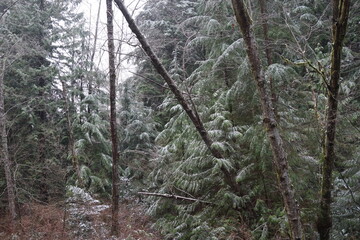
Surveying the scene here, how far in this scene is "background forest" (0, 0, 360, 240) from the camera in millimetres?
4797

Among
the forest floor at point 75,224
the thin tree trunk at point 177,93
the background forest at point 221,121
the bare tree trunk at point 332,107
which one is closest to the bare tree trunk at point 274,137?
the background forest at point 221,121

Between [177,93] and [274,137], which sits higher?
[177,93]

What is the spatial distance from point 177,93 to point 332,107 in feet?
10.7

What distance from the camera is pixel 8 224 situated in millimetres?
10266

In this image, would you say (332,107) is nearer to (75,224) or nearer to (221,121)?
(221,121)

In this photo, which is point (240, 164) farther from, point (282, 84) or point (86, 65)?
point (86, 65)

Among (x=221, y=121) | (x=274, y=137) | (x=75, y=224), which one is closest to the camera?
(x=274, y=137)

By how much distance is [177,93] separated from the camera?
6332 mm

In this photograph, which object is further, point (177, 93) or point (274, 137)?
point (177, 93)

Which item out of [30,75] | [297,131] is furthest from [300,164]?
[30,75]

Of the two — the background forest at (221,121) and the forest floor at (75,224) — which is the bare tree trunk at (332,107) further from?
the forest floor at (75,224)

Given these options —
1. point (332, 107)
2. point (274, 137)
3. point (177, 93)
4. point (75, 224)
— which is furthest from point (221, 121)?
point (75, 224)

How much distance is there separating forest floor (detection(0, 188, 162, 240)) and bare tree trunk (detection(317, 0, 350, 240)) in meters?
4.52

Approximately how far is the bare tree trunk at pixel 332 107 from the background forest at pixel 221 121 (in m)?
0.02
